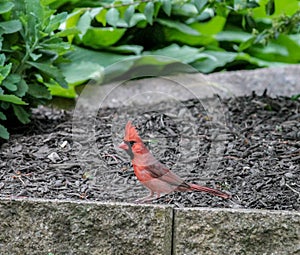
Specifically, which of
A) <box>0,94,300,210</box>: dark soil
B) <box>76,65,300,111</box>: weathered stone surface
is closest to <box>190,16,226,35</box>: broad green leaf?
<box>76,65,300,111</box>: weathered stone surface

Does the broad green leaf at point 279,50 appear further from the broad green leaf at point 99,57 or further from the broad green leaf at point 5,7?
the broad green leaf at point 5,7

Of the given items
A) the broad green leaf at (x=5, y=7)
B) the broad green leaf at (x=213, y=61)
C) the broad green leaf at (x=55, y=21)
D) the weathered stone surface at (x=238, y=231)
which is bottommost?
the broad green leaf at (x=213, y=61)

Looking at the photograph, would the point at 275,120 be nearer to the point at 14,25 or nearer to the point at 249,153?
the point at 249,153

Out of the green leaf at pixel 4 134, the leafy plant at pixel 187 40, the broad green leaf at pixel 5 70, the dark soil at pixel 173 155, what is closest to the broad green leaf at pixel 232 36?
the leafy plant at pixel 187 40

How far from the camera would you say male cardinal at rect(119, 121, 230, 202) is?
267cm

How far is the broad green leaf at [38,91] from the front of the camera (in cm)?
381

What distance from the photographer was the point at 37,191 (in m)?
2.95

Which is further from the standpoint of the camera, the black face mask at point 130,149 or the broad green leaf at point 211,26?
the broad green leaf at point 211,26

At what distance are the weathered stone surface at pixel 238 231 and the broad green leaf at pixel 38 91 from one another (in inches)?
56.1

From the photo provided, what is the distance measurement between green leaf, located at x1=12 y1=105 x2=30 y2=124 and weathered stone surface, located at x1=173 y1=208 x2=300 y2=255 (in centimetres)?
137

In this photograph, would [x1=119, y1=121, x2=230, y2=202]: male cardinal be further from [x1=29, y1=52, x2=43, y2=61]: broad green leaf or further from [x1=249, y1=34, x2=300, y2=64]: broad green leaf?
[x1=249, y1=34, x2=300, y2=64]: broad green leaf

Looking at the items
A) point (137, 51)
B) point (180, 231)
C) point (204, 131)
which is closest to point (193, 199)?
point (180, 231)

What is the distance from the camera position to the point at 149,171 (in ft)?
8.84

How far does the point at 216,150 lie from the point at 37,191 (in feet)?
2.90
